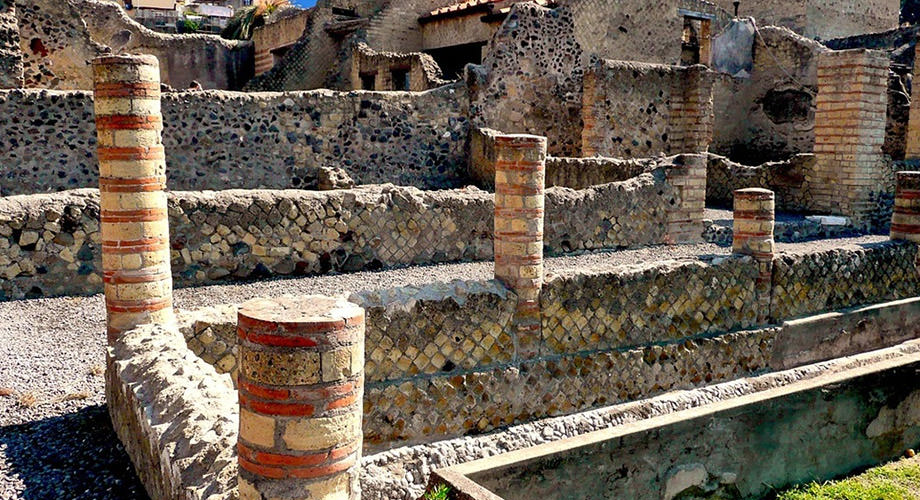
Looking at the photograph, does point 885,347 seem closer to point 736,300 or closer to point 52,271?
point 736,300

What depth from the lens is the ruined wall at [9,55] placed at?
34.7ft

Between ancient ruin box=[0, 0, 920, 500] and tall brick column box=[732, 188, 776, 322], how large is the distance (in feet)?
0.08

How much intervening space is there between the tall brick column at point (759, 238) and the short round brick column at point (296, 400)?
18.7 feet

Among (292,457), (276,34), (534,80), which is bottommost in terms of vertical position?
(292,457)

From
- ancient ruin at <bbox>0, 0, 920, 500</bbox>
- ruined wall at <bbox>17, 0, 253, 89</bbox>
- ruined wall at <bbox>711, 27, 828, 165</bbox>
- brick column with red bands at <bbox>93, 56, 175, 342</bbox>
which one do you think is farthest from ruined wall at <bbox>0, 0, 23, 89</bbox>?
ruined wall at <bbox>711, 27, 828, 165</bbox>

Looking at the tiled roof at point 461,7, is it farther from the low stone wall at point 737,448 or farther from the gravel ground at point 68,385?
the low stone wall at point 737,448

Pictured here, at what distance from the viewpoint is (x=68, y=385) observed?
5031 millimetres

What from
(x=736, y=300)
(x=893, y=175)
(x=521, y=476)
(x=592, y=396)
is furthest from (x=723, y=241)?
(x=521, y=476)

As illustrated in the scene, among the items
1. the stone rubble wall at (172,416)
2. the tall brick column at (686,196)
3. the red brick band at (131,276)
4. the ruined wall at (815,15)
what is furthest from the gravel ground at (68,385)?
the ruined wall at (815,15)

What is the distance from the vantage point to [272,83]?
16672mm

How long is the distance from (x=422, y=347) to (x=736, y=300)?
3226mm

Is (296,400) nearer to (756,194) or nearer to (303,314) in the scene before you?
(303,314)

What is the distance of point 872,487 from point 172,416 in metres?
4.82

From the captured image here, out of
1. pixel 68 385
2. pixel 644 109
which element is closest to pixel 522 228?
pixel 68 385
